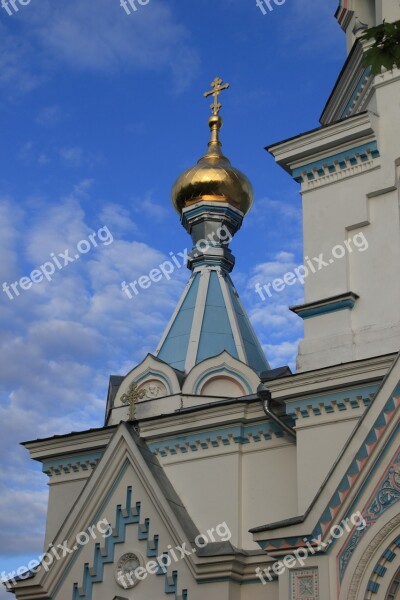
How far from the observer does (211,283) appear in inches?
593

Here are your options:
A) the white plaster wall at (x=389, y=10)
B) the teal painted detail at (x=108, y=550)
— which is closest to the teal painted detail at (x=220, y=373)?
the teal painted detail at (x=108, y=550)

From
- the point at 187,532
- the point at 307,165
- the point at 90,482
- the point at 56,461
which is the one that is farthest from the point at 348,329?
the point at 56,461

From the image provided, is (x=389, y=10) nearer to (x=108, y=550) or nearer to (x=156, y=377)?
(x=156, y=377)

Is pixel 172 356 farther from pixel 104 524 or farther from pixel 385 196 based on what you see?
pixel 385 196

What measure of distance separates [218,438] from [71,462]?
2.17 meters

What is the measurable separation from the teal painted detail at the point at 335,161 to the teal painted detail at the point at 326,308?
1.58 m

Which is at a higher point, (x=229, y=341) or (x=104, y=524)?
(x=229, y=341)

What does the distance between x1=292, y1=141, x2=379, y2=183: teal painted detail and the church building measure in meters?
0.01

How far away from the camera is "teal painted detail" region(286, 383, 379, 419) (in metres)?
9.12

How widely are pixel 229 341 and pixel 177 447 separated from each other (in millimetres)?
3570

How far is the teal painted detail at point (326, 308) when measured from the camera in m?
9.64

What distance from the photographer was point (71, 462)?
1169 centimetres

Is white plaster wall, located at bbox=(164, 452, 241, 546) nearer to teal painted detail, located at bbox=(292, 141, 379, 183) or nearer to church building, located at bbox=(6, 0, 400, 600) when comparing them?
church building, located at bbox=(6, 0, 400, 600)

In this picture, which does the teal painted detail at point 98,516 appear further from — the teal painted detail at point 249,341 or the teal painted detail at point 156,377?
the teal painted detail at point 249,341
